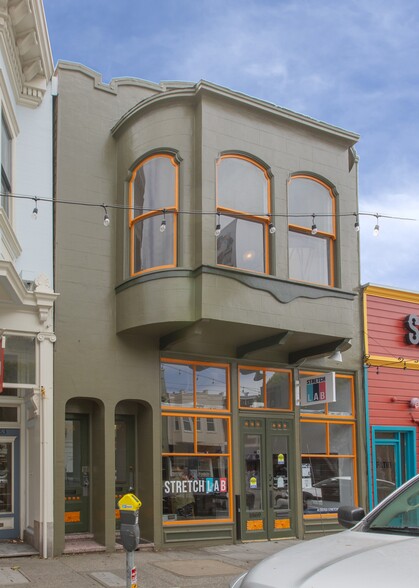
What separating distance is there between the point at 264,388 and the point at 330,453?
2215 mm

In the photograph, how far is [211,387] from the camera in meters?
14.1

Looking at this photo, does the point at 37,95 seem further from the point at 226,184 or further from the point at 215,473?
the point at 215,473

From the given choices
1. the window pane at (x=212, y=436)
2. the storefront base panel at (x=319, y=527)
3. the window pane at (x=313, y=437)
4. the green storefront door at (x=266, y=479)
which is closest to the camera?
the window pane at (x=212, y=436)

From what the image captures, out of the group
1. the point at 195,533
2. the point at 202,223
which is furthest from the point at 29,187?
the point at 195,533

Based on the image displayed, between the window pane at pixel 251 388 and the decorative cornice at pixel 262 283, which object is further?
the window pane at pixel 251 388

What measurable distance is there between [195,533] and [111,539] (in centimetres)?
166

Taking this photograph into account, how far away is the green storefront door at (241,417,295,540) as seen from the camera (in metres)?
14.2

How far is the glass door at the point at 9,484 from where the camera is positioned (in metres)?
12.6

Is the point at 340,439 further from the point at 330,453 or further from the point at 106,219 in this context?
the point at 106,219

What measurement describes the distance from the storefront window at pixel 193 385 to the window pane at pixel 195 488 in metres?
1.03

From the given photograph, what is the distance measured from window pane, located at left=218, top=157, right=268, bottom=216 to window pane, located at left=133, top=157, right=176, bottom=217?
0.94 meters

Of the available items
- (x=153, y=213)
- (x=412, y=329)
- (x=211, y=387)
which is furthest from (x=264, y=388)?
(x=412, y=329)

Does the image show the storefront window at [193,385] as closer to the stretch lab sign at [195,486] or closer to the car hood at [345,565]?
the stretch lab sign at [195,486]

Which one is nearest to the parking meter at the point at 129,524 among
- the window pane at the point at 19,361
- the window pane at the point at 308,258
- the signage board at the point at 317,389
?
the window pane at the point at 19,361
